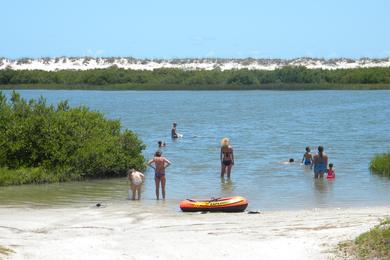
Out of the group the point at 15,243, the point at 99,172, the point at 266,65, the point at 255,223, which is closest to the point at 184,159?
the point at 99,172

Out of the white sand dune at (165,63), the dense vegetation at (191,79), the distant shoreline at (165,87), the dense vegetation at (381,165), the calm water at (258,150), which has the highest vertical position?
the white sand dune at (165,63)

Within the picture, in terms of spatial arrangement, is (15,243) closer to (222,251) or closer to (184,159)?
(222,251)

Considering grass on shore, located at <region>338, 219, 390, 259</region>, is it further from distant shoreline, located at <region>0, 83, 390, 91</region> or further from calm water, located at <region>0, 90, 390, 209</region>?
distant shoreline, located at <region>0, 83, 390, 91</region>

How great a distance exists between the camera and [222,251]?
43.5 feet

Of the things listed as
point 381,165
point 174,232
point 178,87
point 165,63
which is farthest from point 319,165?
point 165,63

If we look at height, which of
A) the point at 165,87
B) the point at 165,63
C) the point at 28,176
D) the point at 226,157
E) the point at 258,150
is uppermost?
the point at 165,63

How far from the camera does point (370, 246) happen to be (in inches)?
488

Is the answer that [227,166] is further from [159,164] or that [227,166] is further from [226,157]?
[159,164]

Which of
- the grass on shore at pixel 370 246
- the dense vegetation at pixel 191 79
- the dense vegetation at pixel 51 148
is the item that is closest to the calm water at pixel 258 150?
the dense vegetation at pixel 51 148

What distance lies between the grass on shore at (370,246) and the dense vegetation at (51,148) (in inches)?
566

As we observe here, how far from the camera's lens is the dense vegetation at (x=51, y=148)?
25969 millimetres

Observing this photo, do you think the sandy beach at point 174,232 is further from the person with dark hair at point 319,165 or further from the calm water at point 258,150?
the person with dark hair at point 319,165

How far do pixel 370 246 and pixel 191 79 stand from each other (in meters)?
102

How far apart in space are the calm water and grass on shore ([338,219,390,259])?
8285 millimetres
